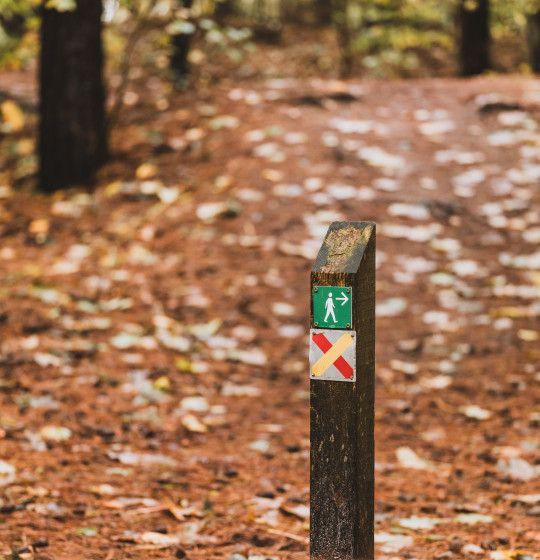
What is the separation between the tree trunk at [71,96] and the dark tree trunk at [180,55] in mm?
3038

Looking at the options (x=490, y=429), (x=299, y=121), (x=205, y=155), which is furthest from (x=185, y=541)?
(x=299, y=121)

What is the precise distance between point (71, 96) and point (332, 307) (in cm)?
665

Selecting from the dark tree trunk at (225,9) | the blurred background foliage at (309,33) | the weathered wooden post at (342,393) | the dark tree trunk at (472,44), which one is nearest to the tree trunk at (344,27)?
the blurred background foliage at (309,33)

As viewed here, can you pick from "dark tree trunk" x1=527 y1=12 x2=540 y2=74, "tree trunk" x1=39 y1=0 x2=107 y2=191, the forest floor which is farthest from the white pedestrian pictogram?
"dark tree trunk" x1=527 y1=12 x2=540 y2=74

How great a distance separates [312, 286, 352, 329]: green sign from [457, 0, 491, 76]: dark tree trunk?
10906 millimetres

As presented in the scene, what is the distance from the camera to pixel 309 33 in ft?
75.3

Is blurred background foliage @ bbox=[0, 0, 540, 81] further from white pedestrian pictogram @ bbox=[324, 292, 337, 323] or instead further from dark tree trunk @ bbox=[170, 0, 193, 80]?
→ white pedestrian pictogram @ bbox=[324, 292, 337, 323]

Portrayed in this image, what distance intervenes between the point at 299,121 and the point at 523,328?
394 centimetres

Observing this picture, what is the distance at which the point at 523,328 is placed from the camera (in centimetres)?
654

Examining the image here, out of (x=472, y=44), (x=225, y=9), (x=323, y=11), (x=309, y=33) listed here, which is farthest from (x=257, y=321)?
(x=323, y=11)

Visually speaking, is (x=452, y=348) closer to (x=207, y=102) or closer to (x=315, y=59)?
(x=207, y=102)

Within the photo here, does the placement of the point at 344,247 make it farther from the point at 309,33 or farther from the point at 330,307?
the point at 309,33

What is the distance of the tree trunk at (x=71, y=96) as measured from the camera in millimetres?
8586

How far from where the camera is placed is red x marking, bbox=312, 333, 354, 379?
2713mm
